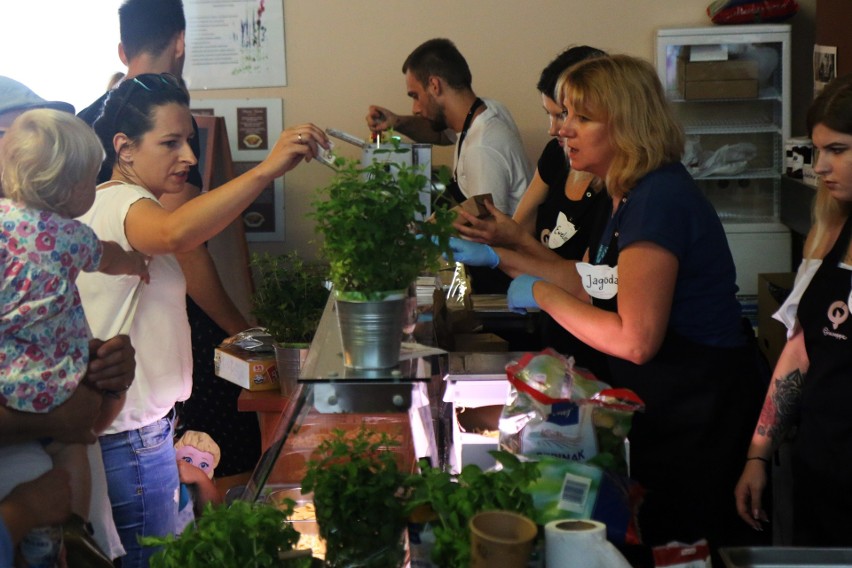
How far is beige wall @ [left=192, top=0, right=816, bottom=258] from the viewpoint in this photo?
5.42 meters

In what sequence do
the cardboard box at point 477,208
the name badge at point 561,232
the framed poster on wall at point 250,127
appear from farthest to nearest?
the framed poster on wall at point 250,127, the name badge at point 561,232, the cardboard box at point 477,208

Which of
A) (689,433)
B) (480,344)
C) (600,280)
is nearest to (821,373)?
(689,433)

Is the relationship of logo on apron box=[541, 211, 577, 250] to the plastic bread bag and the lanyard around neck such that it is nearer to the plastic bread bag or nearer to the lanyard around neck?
the lanyard around neck

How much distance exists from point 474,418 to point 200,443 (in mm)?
1582

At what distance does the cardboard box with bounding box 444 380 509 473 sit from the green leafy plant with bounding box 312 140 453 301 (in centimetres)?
43

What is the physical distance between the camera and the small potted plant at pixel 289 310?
2.65 m

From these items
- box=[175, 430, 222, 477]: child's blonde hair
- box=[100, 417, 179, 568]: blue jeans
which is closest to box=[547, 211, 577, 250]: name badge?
box=[175, 430, 222, 477]: child's blonde hair

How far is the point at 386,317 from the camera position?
1.64 meters

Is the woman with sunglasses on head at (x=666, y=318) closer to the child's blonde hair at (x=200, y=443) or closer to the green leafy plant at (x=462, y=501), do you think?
the green leafy plant at (x=462, y=501)

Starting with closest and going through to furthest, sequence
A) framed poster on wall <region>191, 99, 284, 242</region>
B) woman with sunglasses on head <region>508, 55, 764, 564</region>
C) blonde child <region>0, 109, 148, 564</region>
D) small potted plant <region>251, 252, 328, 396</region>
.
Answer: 1. blonde child <region>0, 109, 148, 564</region>
2. woman with sunglasses on head <region>508, 55, 764, 564</region>
3. small potted plant <region>251, 252, 328, 396</region>
4. framed poster on wall <region>191, 99, 284, 242</region>

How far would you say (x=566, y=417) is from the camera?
168 cm

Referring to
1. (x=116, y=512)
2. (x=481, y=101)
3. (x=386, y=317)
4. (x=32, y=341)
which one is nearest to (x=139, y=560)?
(x=116, y=512)

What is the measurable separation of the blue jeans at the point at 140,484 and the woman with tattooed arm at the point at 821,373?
55.0 inches

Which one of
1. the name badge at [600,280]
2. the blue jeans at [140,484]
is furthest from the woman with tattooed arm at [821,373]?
the blue jeans at [140,484]
